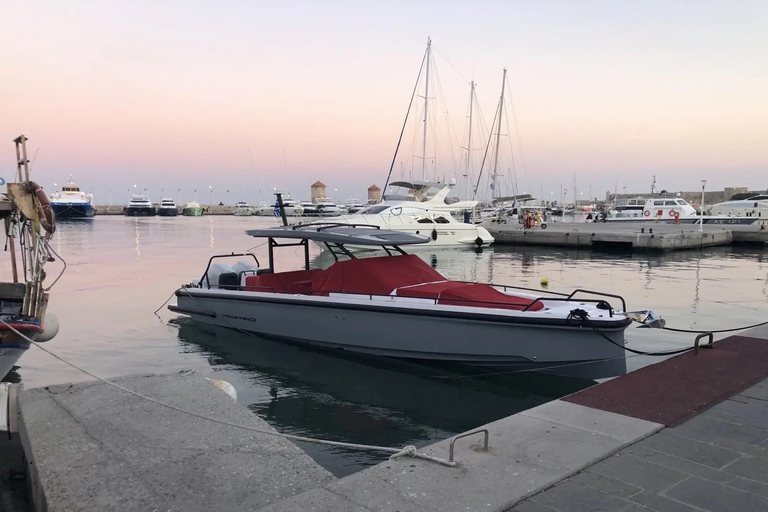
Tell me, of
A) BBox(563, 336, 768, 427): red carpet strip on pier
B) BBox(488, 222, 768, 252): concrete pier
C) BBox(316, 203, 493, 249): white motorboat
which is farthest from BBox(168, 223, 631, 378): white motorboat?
BBox(488, 222, 768, 252): concrete pier

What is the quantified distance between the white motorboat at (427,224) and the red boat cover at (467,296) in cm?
2140

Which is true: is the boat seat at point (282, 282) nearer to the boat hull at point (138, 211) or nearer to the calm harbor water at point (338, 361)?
the calm harbor water at point (338, 361)

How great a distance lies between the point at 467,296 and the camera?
884cm

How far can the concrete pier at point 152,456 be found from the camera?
3785 mm

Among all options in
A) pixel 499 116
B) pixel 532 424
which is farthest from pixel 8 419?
pixel 499 116

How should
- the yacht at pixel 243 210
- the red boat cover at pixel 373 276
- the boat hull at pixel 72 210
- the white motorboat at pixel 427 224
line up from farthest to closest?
the yacht at pixel 243 210
the boat hull at pixel 72 210
the white motorboat at pixel 427 224
the red boat cover at pixel 373 276

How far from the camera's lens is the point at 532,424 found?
4500 millimetres

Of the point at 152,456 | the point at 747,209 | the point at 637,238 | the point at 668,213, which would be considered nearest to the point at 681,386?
the point at 152,456

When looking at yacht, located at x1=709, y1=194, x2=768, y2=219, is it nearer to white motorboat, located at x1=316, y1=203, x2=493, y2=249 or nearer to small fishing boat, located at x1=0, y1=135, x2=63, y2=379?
white motorboat, located at x1=316, y1=203, x2=493, y2=249

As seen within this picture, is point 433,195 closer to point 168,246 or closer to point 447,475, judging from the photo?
point 168,246

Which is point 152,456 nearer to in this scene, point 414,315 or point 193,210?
point 414,315

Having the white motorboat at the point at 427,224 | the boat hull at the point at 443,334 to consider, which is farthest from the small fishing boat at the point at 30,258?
the white motorboat at the point at 427,224

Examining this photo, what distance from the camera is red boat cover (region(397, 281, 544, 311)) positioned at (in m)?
8.45

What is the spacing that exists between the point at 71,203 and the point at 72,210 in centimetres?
188
